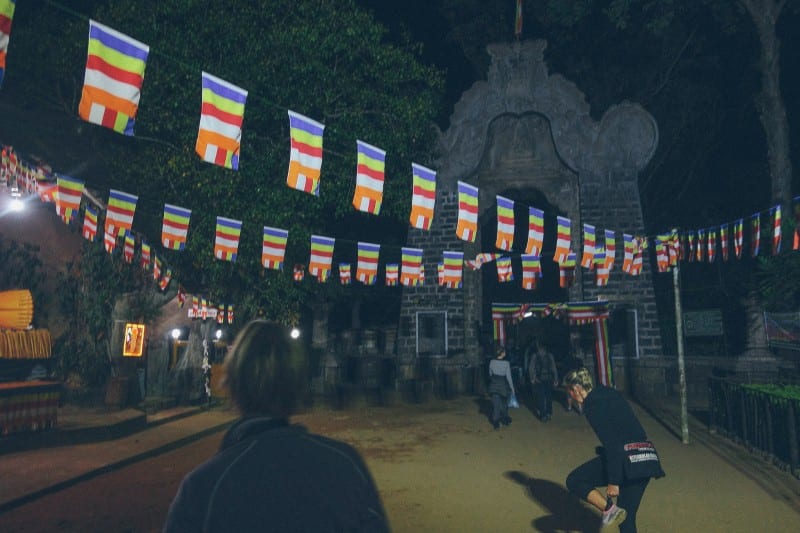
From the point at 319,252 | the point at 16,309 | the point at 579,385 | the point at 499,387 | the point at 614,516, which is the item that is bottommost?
the point at 614,516

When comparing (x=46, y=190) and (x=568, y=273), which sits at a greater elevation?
(x=46, y=190)

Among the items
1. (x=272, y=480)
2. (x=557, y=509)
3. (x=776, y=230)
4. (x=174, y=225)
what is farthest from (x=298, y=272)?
(x=272, y=480)

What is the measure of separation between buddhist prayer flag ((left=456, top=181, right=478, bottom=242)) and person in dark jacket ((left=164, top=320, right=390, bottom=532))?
1241cm

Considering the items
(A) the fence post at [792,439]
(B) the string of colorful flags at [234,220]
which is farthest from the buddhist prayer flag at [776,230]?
(A) the fence post at [792,439]

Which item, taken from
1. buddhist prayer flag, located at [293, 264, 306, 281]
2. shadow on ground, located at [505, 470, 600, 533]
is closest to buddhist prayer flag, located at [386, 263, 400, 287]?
buddhist prayer flag, located at [293, 264, 306, 281]

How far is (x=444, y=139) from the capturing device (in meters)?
22.5

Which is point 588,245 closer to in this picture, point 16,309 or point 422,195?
point 422,195

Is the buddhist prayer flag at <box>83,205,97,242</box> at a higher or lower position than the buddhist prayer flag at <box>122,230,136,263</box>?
higher

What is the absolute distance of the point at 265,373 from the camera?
1.96 metres

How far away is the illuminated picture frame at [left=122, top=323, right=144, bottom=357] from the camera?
15828 mm

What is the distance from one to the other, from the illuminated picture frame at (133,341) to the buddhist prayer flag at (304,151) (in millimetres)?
8607

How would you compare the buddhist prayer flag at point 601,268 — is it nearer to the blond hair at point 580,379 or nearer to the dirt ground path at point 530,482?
the dirt ground path at point 530,482

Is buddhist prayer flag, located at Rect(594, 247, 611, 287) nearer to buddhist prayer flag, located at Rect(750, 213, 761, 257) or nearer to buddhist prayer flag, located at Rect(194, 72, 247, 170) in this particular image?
buddhist prayer flag, located at Rect(750, 213, 761, 257)

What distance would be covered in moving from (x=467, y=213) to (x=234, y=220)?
5622 mm
